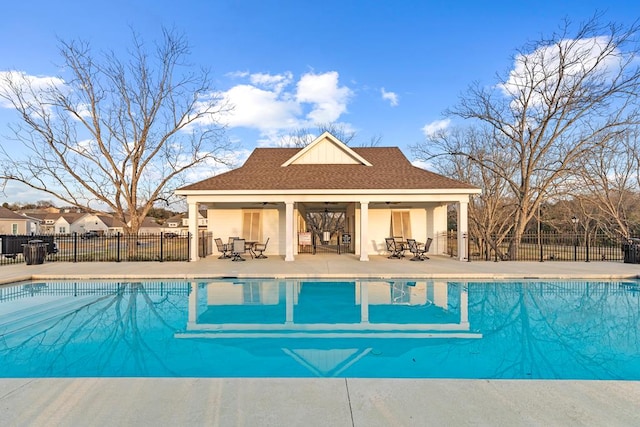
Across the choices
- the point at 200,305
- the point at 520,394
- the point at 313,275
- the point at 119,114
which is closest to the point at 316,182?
the point at 313,275

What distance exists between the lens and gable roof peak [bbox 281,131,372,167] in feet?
60.3

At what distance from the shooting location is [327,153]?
18469mm

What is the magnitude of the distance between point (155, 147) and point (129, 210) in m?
4.25

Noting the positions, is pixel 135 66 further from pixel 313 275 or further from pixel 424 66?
pixel 313 275

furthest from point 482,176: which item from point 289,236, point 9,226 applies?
point 9,226

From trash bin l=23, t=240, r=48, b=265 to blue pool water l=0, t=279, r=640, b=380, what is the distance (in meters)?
4.47

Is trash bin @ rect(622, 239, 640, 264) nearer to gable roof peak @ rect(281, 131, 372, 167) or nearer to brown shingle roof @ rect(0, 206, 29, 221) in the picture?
gable roof peak @ rect(281, 131, 372, 167)

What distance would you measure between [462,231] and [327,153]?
300 inches

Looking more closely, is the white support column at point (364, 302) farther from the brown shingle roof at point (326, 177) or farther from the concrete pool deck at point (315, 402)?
the brown shingle roof at point (326, 177)

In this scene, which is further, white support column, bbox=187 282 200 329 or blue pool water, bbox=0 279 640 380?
white support column, bbox=187 282 200 329

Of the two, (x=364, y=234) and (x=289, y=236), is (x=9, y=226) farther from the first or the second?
(x=364, y=234)

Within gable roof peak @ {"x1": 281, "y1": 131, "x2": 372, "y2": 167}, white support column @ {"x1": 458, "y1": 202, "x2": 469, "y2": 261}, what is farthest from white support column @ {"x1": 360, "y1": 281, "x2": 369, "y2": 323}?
gable roof peak @ {"x1": 281, "y1": 131, "x2": 372, "y2": 167}

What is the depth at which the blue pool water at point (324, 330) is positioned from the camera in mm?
4754

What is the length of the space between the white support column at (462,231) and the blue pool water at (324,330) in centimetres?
452
